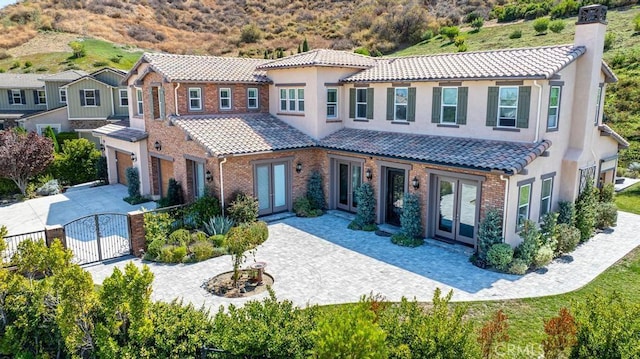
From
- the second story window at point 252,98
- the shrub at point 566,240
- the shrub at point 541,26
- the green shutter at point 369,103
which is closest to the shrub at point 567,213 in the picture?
the shrub at point 566,240

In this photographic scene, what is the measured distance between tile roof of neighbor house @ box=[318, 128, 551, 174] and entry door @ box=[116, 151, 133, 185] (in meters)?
12.2

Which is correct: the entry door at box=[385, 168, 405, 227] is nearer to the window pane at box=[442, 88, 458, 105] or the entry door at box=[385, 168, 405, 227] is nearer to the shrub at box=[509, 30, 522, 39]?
the window pane at box=[442, 88, 458, 105]

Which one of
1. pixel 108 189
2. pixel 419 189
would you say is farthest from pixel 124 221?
pixel 419 189

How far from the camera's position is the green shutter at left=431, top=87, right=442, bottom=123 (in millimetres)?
18062

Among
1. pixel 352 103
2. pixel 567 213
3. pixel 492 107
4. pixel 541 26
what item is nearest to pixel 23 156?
pixel 352 103

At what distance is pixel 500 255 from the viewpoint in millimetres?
14125

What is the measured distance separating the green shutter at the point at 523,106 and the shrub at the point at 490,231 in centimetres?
337

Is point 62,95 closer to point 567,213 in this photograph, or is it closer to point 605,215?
point 567,213

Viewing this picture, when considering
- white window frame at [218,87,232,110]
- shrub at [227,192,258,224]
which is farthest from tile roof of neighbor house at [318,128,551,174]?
white window frame at [218,87,232,110]

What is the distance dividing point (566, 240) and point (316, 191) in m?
10.5

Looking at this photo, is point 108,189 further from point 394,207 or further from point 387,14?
point 387,14

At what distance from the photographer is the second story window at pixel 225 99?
22277mm

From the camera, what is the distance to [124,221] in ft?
66.6

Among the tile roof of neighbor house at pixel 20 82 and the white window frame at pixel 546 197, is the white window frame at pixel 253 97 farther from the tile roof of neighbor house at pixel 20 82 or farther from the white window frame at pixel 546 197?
the tile roof of neighbor house at pixel 20 82
